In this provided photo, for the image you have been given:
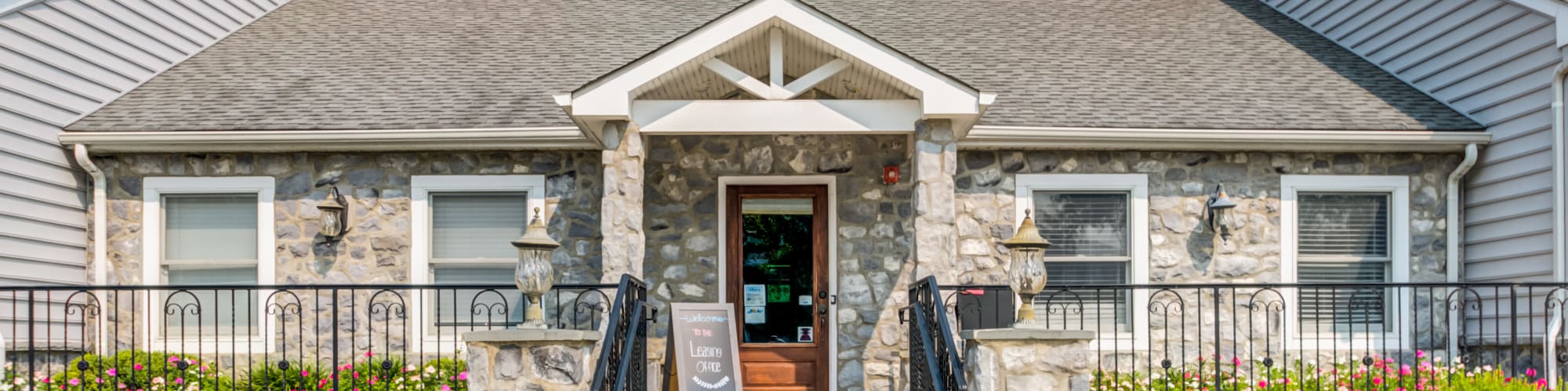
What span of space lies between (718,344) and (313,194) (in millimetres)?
3213

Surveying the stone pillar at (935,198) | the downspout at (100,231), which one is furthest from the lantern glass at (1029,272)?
the downspout at (100,231)

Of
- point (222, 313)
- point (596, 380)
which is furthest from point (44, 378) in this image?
point (596, 380)

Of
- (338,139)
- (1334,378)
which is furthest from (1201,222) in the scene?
(338,139)

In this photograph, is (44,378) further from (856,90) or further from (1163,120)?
(1163,120)

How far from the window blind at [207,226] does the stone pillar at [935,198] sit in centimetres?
472

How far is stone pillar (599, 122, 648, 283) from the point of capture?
25.5ft

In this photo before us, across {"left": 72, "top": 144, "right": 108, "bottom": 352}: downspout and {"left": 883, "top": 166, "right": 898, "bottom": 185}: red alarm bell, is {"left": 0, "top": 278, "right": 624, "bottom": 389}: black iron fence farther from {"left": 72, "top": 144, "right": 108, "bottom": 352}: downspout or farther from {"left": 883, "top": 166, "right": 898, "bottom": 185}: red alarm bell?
{"left": 883, "top": 166, "right": 898, "bottom": 185}: red alarm bell

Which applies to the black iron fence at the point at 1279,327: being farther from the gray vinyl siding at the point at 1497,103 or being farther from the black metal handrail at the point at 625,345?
the black metal handrail at the point at 625,345

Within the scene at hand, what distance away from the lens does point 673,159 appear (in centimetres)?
927

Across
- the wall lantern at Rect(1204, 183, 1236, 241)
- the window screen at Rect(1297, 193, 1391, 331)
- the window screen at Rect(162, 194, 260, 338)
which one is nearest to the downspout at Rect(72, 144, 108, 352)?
the window screen at Rect(162, 194, 260, 338)

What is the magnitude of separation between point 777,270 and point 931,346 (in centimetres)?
278

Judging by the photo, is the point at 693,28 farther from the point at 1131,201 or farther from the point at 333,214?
the point at 1131,201

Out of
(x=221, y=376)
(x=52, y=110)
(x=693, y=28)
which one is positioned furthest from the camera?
(x=693, y=28)

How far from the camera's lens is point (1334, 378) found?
8.44 meters
